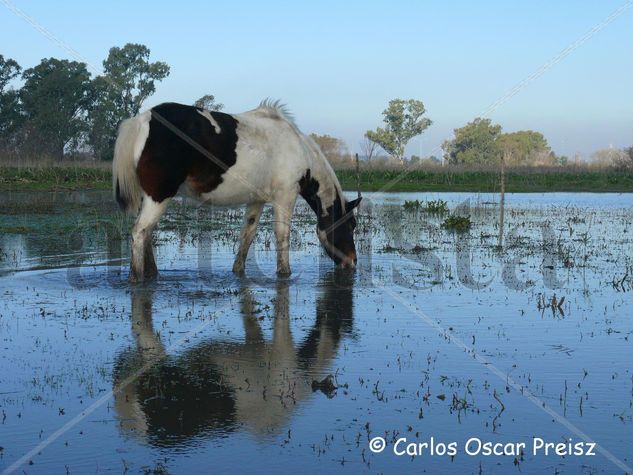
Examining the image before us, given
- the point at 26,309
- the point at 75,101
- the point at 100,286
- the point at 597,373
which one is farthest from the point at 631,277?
the point at 75,101

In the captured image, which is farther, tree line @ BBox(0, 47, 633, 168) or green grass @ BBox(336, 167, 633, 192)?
tree line @ BBox(0, 47, 633, 168)

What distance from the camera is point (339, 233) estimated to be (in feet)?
39.9

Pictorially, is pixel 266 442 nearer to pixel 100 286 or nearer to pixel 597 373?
pixel 597 373

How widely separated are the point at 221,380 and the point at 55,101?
56.6 meters

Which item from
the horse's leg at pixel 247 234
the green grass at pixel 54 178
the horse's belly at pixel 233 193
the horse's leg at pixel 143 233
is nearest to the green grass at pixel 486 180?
the green grass at pixel 54 178

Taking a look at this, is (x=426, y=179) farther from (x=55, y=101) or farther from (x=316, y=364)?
(x=316, y=364)

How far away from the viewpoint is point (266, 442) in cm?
470

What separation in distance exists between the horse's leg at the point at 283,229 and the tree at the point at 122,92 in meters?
47.4

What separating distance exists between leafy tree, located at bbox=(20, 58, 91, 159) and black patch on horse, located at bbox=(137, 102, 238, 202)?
1966 inches

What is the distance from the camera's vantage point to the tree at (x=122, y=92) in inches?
2264

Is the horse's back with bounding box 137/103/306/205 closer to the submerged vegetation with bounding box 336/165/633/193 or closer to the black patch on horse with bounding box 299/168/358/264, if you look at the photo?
the black patch on horse with bounding box 299/168/358/264

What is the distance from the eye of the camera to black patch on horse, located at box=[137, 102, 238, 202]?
989 cm

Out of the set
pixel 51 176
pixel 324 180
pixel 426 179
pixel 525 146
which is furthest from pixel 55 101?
pixel 525 146

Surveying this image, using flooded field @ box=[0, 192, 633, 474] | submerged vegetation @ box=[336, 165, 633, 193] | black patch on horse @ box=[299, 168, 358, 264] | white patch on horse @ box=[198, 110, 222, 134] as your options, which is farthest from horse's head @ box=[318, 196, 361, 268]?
submerged vegetation @ box=[336, 165, 633, 193]
